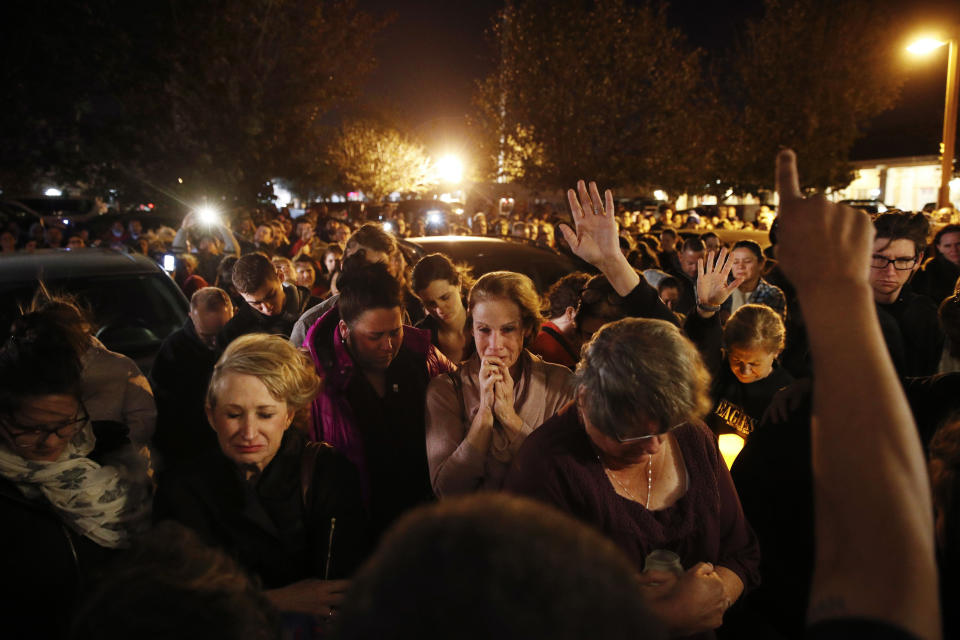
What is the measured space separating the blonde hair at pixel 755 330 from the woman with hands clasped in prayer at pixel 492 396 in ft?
3.40

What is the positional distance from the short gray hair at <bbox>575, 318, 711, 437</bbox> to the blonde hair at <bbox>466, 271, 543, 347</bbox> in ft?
3.77

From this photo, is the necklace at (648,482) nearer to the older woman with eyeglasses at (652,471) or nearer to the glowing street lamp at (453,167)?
the older woman with eyeglasses at (652,471)

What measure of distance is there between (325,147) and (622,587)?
22508mm

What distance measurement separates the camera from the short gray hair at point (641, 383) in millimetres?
1783

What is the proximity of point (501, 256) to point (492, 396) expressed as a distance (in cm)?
642

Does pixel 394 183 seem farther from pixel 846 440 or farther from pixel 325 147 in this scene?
pixel 846 440

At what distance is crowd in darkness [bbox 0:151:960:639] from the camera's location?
2.53 feet

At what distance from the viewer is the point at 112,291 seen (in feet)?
16.9

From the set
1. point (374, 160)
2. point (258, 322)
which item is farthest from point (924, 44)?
→ point (374, 160)

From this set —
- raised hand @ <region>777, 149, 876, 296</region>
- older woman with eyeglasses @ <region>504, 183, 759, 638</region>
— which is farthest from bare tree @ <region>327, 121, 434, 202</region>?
raised hand @ <region>777, 149, 876, 296</region>

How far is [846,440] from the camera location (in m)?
0.96

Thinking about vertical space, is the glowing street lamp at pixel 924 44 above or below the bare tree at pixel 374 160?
below

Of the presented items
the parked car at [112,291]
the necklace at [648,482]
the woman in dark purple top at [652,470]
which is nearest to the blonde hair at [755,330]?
the woman in dark purple top at [652,470]

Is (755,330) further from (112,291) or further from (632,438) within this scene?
(112,291)
